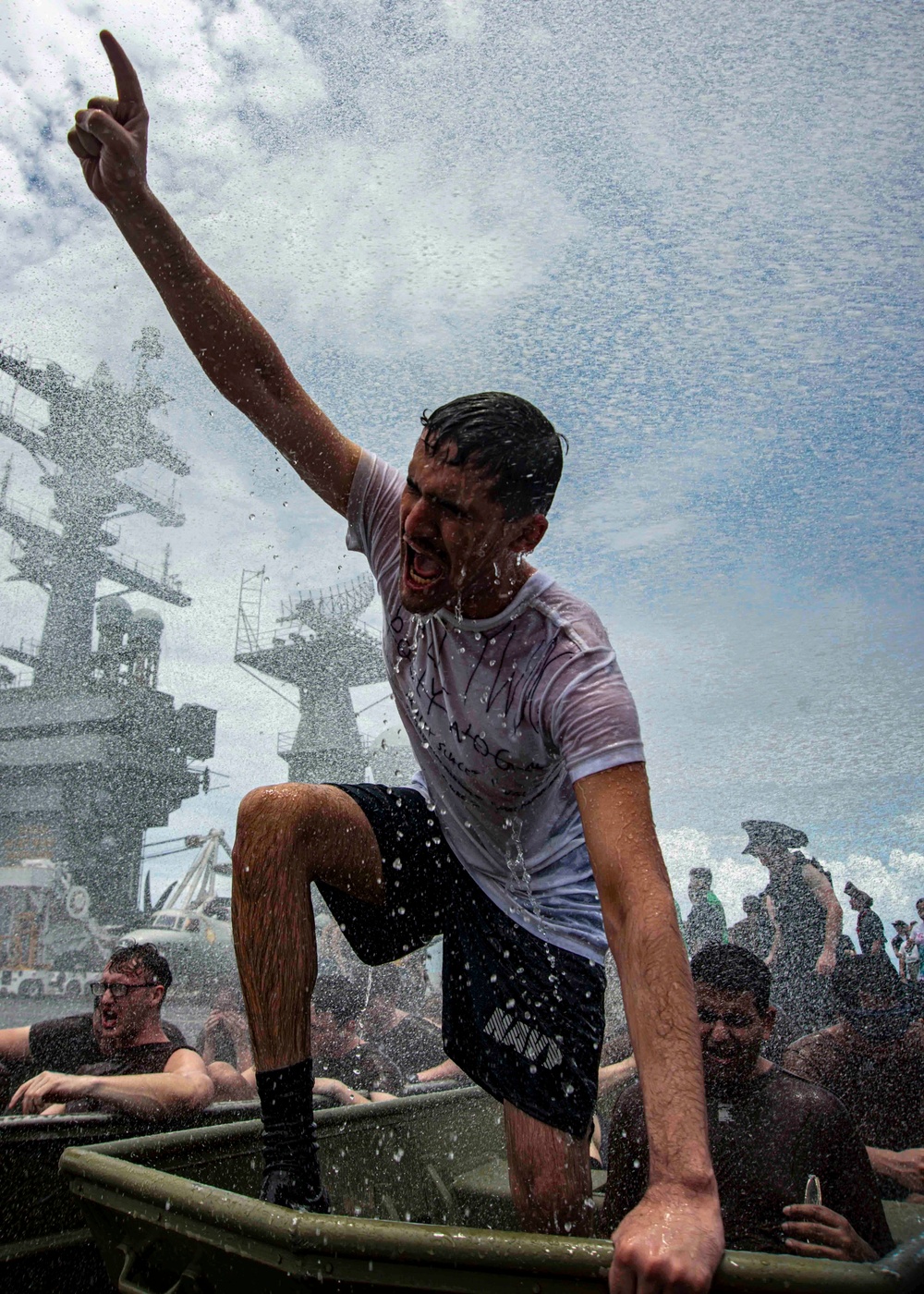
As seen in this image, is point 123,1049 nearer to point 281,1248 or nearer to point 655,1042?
point 281,1248

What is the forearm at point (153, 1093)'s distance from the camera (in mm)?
2928

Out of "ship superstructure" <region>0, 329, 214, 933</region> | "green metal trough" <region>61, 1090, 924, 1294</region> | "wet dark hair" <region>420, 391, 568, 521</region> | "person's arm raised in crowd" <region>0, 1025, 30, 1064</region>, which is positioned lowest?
"green metal trough" <region>61, 1090, 924, 1294</region>

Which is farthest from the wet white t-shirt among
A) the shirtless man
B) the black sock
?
the black sock

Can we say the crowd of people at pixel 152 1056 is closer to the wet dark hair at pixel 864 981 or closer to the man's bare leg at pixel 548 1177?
the man's bare leg at pixel 548 1177

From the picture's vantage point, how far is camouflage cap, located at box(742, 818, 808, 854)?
625 centimetres

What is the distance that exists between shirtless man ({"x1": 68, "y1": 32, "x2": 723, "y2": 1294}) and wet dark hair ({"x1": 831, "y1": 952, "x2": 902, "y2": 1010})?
2.41 meters

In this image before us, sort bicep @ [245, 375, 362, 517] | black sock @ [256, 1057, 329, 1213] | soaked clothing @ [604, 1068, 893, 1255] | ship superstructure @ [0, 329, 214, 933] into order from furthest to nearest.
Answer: ship superstructure @ [0, 329, 214, 933]
soaked clothing @ [604, 1068, 893, 1255]
bicep @ [245, 375, 362, 517]
black sock @ [256, 1057, 329, 1213]

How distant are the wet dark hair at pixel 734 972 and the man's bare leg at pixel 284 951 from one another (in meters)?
1.50

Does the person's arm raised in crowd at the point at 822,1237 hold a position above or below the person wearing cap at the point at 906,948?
below

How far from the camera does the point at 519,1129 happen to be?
2.22 m

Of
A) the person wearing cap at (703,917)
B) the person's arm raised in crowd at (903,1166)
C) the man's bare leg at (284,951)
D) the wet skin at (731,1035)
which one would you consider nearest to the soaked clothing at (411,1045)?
the person wearing cap at (703,917)

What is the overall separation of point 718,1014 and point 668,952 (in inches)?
62.7

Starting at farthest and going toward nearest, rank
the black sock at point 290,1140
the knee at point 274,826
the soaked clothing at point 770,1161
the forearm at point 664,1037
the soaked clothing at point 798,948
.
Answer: the soaked clothing at point 798,948 → the soaked clothing at point 770,1161 → the knee at point 274,826 → the black sock at point 290,1140 → the forearm at point 664,1037

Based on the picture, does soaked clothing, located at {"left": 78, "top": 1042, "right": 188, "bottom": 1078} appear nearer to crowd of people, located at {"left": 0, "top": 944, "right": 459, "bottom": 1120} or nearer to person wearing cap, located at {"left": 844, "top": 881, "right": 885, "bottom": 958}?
crowd of people, located at {"left": 0, "top": 944, "right": 459, "bottom": 1120}
